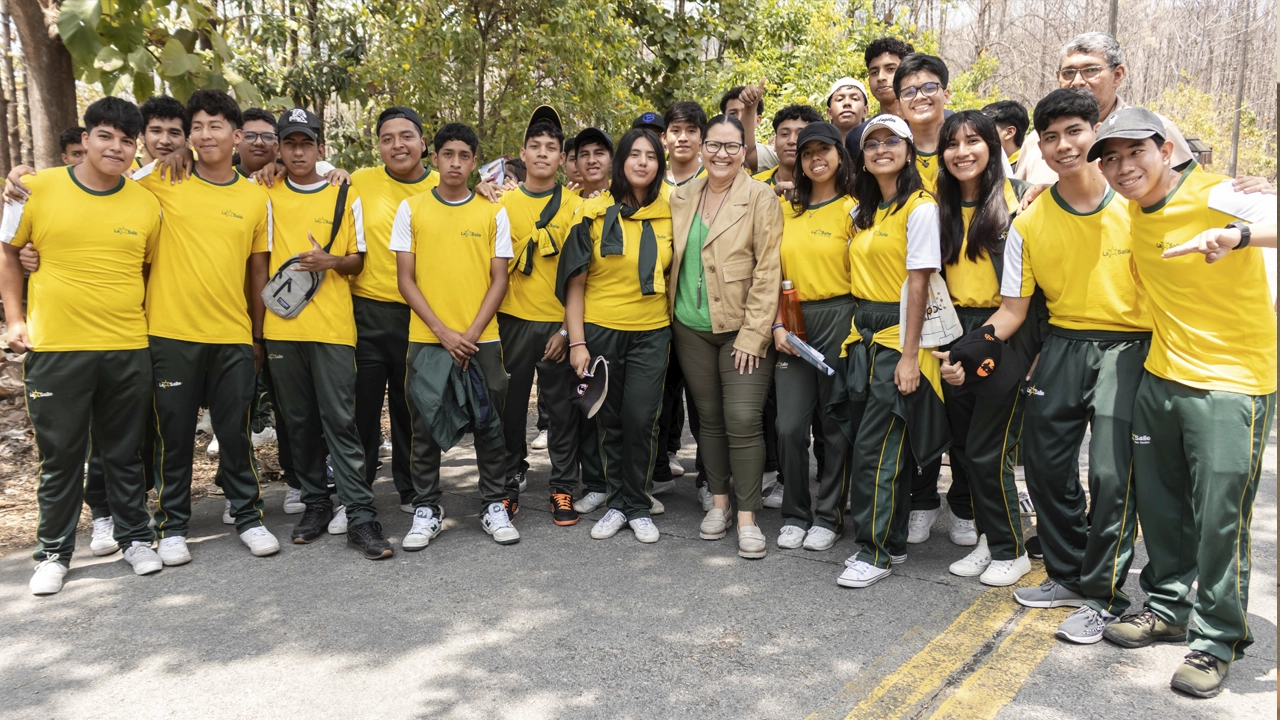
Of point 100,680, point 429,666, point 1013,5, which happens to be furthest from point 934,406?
point 1013,5

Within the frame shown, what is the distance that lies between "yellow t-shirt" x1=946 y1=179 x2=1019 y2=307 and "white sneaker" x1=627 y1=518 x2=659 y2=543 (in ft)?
6.50

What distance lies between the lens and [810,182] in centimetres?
484

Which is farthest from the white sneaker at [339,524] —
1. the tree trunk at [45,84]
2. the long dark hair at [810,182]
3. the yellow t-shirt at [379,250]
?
the tree trunk at [45,84]

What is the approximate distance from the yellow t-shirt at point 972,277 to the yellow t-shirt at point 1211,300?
2.77ft

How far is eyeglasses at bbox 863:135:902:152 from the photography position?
4.37 m

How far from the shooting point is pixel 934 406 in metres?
4.38

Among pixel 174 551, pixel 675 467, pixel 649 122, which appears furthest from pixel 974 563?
pixel 174 551

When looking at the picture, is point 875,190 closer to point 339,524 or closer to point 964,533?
point 964,533

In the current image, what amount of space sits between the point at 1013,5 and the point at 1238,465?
39.9 m

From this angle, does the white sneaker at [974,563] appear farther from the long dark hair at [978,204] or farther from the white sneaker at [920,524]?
the long dark hair at [978,204]

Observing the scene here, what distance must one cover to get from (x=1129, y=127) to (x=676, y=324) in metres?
2.41

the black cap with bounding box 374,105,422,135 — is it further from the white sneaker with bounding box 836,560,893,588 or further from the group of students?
the white sneaker with bounding box 836,560,893,588

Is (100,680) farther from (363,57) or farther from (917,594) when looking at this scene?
(363,57)

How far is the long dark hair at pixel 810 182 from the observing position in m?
4.71
